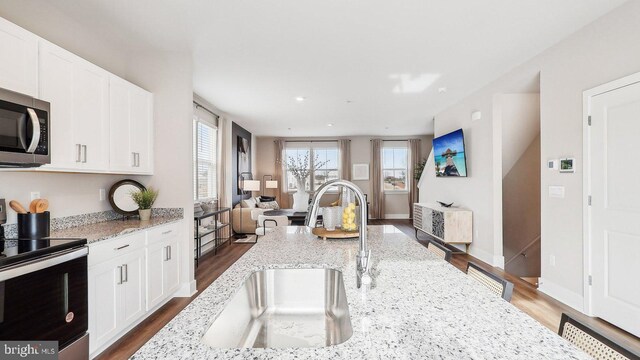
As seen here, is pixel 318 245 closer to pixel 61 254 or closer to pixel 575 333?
pixel 575 333

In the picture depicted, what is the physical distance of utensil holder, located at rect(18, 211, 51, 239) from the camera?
5.96 ft

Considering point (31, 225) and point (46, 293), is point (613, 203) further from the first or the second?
point (31, 225)

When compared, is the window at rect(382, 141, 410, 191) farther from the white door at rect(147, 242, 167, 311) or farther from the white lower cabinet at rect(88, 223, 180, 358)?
the white door at rect(147, 242, 167, 311)

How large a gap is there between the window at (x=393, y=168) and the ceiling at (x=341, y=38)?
4.23 metres

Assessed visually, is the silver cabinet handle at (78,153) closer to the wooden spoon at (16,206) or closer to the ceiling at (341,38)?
the wooden spoon at (16,206)

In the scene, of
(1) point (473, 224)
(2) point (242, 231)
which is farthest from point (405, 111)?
(2) point (242, 231)

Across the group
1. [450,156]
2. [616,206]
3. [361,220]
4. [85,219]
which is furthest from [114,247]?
[450,156]

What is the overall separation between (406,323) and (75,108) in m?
2.66

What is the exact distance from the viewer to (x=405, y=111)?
5801mm

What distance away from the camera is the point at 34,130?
5.69 ft

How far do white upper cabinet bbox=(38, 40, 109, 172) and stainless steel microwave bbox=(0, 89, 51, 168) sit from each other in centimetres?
19

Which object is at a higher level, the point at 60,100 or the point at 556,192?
the point at 60,100

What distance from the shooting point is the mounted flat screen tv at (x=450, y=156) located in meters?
4.75

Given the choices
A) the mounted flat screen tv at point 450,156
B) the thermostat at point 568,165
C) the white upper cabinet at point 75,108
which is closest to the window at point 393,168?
the mounted flat screen tv at point 450,156
